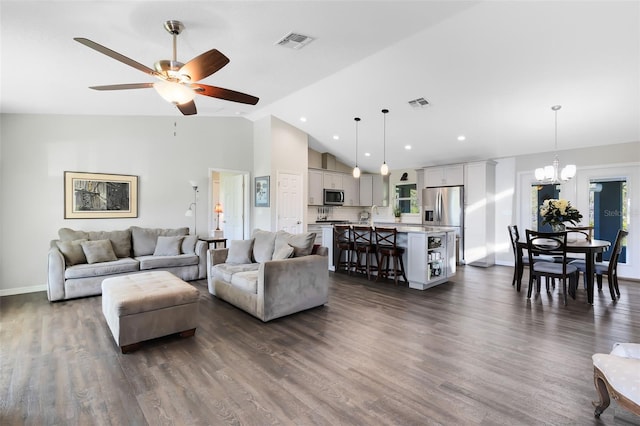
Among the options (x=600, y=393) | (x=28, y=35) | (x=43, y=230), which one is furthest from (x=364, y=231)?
(x=43, y=230)

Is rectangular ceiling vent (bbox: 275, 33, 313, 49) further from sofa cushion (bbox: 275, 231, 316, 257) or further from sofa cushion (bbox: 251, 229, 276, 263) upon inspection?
sofa cushion (bbox: 251, 229, 276, 263)

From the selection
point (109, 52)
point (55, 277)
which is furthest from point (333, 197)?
point (109, 52)

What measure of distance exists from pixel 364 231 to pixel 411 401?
3554 mm

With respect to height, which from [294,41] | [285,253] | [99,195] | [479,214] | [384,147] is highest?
[294,41]

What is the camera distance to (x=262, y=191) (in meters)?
6.71

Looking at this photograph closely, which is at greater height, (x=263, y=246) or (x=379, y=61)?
(x=379, y=61)

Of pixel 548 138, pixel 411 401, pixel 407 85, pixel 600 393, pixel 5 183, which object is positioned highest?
pixel 407 85

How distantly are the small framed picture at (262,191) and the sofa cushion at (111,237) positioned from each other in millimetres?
2559

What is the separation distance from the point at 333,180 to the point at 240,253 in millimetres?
4420

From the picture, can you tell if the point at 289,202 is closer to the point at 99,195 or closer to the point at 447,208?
the point at 99,195

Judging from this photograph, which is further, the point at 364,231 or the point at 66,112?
the point at 364,231

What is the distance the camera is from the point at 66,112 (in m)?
4.77

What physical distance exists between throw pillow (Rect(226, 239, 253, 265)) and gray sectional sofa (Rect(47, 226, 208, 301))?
1.08 metres

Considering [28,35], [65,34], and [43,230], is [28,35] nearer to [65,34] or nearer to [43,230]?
[65,34]
